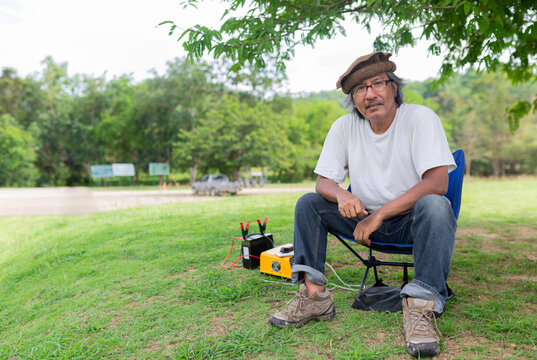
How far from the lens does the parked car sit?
1802cm

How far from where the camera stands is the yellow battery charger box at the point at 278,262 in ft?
9.34

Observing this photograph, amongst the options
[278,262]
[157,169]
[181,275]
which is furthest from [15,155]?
[278,262]

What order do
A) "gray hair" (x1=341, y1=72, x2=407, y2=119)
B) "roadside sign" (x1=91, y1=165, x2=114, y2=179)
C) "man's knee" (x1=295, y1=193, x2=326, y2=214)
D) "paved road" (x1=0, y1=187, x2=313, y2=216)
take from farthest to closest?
"roadside sign" (x1=91, y1=165, x2=114, y2=179)
"paved road" (x1=0, y1=187, x2=313, y2=216)
"gray hair" (x1=341, y1=72, x2=407, y2=119)
"man's knee" (x1=295, y1=193, x2=326, y2=214)

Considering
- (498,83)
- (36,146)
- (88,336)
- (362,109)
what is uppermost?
(498,83)

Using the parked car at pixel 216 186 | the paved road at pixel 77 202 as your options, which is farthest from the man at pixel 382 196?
the parked car at pixel 216 186

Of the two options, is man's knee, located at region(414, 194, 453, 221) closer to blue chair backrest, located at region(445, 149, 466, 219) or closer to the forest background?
blue chair backrest, located at region(445, 149, 466, 219)

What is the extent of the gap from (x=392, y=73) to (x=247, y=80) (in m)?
24.9

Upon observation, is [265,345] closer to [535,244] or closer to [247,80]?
[535,244]

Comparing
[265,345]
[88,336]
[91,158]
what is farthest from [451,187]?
[91,158]

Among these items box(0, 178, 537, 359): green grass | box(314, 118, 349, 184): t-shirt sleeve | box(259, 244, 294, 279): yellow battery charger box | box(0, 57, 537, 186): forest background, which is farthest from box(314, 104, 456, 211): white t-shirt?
box(0, 57, 537, 186): forest background

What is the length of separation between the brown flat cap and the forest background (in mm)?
23833

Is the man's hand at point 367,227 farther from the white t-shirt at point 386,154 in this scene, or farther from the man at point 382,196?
the white t-shirt at point 386,154

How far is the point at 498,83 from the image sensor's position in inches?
1634

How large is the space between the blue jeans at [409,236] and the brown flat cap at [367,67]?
2.45ft
